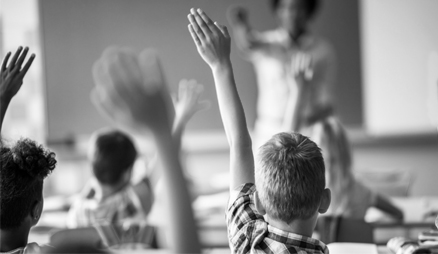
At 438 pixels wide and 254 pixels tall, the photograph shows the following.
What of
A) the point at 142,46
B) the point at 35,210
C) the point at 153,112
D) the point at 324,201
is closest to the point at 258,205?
the point at 324,201

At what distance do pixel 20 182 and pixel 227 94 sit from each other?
0.64 m

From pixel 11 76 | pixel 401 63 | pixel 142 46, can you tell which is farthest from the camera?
pixel 142 46

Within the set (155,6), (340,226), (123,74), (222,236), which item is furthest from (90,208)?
(155,6)

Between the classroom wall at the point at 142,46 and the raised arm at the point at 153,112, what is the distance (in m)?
4.54

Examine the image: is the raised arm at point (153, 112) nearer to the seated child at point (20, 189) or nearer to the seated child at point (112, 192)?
the seated child at point (20, 189)

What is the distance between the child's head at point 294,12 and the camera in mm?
4457

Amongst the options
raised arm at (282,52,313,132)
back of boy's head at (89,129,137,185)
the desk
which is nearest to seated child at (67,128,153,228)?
back of boy's head at (89,129,137,185)

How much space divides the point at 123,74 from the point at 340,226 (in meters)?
1.45

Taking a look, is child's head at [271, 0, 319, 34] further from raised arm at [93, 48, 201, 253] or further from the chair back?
raised arm at [93, 48, 201, 253]

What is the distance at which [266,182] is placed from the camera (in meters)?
1.23

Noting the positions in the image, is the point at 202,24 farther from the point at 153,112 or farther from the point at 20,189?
the point at 20,189

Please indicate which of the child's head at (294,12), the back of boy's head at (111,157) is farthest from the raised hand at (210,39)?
the child's head at (294,12)

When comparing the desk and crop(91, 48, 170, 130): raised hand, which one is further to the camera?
the desk

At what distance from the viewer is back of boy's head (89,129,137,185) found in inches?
102
